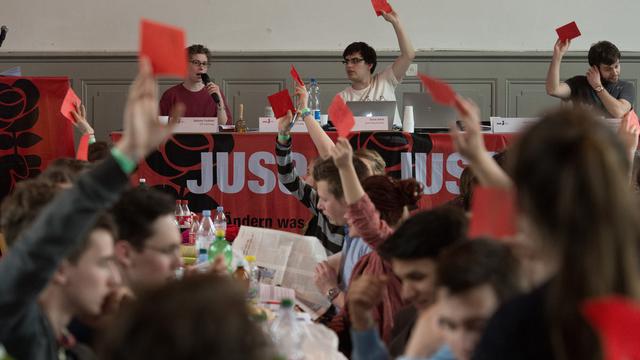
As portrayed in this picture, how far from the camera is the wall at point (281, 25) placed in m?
7.91

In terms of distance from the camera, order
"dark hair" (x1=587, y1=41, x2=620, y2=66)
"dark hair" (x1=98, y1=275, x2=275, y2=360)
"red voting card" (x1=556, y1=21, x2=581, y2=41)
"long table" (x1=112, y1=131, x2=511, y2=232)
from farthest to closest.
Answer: "dark hair" (x1=587, y1=41, x2=620, y2=66), "red voting card" (x1=556, y1=21, x2=581, y2=41), "long table" (x1=112, y1=131, x2=511, y2=232), "dark hair" (x1=98, y1=275, x2=275, y2=360)

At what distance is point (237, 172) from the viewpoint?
211 inches

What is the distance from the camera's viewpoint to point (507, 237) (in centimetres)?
140

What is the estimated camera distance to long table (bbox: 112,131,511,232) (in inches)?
209

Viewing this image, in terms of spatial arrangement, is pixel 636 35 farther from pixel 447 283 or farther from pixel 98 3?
pixel 447 283

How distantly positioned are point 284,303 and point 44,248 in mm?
805

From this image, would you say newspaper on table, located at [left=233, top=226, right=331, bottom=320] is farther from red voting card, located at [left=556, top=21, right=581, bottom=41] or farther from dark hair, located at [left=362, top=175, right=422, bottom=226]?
red voting card, located at [left=556, top=21, right=581, bottom=41]

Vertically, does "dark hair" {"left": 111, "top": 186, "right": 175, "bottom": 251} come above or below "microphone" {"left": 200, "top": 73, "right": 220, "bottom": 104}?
below

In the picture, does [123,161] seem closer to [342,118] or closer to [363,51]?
[342,118]

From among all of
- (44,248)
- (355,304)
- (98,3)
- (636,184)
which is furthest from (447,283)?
(98,3)

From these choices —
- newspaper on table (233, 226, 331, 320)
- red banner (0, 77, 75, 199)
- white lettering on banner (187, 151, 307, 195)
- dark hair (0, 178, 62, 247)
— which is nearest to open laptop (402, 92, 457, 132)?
white lettering on banner (187, 151, 307, 195)

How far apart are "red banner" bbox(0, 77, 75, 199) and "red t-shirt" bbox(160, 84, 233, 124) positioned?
1.74 meters

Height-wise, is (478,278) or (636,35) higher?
(636,35)

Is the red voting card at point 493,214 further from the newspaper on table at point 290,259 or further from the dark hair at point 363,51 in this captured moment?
the dark hair at point 363,51
